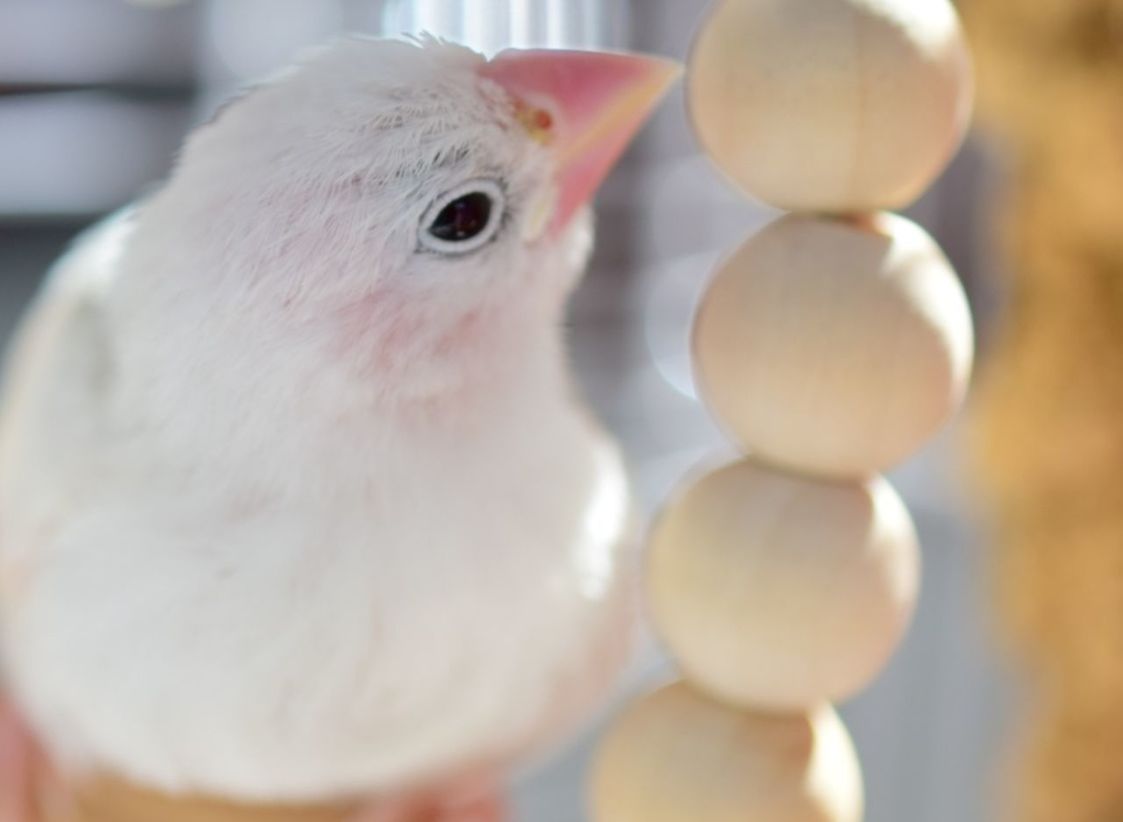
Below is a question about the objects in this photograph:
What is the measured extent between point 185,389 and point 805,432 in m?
0.15

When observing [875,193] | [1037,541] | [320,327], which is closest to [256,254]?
[320,327]

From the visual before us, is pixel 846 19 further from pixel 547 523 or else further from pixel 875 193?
pixel 547 523

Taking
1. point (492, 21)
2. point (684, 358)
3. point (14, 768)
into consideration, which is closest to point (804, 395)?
point (492, 21)

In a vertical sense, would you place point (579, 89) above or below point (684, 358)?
above

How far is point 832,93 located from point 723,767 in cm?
13

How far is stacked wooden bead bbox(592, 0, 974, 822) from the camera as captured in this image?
227mm

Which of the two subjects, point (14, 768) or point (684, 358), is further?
point (684, 358)

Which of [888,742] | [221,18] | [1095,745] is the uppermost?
[221,18]

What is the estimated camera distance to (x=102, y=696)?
1.03ft

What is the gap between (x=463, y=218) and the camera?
292mm

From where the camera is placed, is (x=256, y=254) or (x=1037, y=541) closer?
(x=256, y=254)

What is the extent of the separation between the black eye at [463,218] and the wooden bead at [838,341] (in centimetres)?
7

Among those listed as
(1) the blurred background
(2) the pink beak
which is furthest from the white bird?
(1) the blurred background

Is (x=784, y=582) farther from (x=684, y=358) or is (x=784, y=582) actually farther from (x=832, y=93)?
(x=684, y=358)
